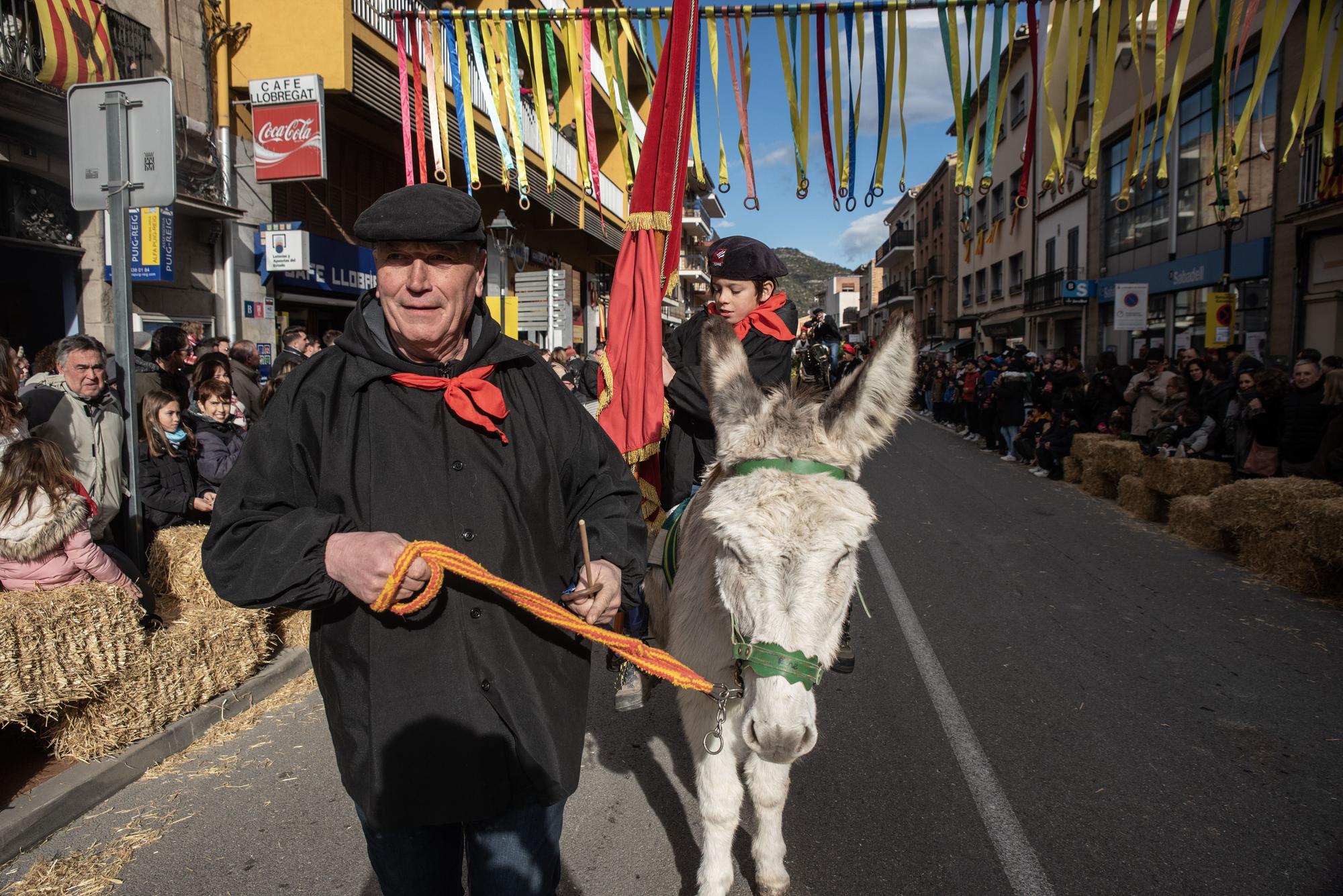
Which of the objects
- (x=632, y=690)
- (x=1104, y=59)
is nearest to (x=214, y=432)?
(x=632, y=690)

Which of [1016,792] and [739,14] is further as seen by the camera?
[739,14]

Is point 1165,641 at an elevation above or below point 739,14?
below

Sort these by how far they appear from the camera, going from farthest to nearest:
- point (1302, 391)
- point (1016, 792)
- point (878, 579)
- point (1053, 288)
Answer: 1. point (1053, 288)
2. point (1302, 391)
3. point (878, 579)
4. point (1016, 792)

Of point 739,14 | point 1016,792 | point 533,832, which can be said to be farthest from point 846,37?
point 533,832

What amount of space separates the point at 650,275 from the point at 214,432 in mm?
4555

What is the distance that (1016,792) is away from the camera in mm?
3869

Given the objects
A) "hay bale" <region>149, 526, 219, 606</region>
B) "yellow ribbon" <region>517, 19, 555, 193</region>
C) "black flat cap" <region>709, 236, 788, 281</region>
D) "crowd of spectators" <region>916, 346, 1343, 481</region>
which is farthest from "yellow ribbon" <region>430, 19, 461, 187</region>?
"crowd of spectators" <region>916, 346, 1343, 481</region>

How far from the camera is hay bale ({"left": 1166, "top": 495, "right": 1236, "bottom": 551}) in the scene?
8.73m

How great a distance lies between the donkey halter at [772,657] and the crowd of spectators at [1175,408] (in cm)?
56

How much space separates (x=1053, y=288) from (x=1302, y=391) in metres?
25.5

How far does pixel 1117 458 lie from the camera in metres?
11.8

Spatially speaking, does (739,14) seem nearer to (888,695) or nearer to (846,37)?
(846,37)

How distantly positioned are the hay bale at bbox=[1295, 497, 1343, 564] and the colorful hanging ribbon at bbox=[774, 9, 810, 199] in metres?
5.54

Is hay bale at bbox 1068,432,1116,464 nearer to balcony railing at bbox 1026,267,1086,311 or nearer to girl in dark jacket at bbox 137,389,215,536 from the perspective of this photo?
girl in dark jacket at bbox 137,389,215,536
